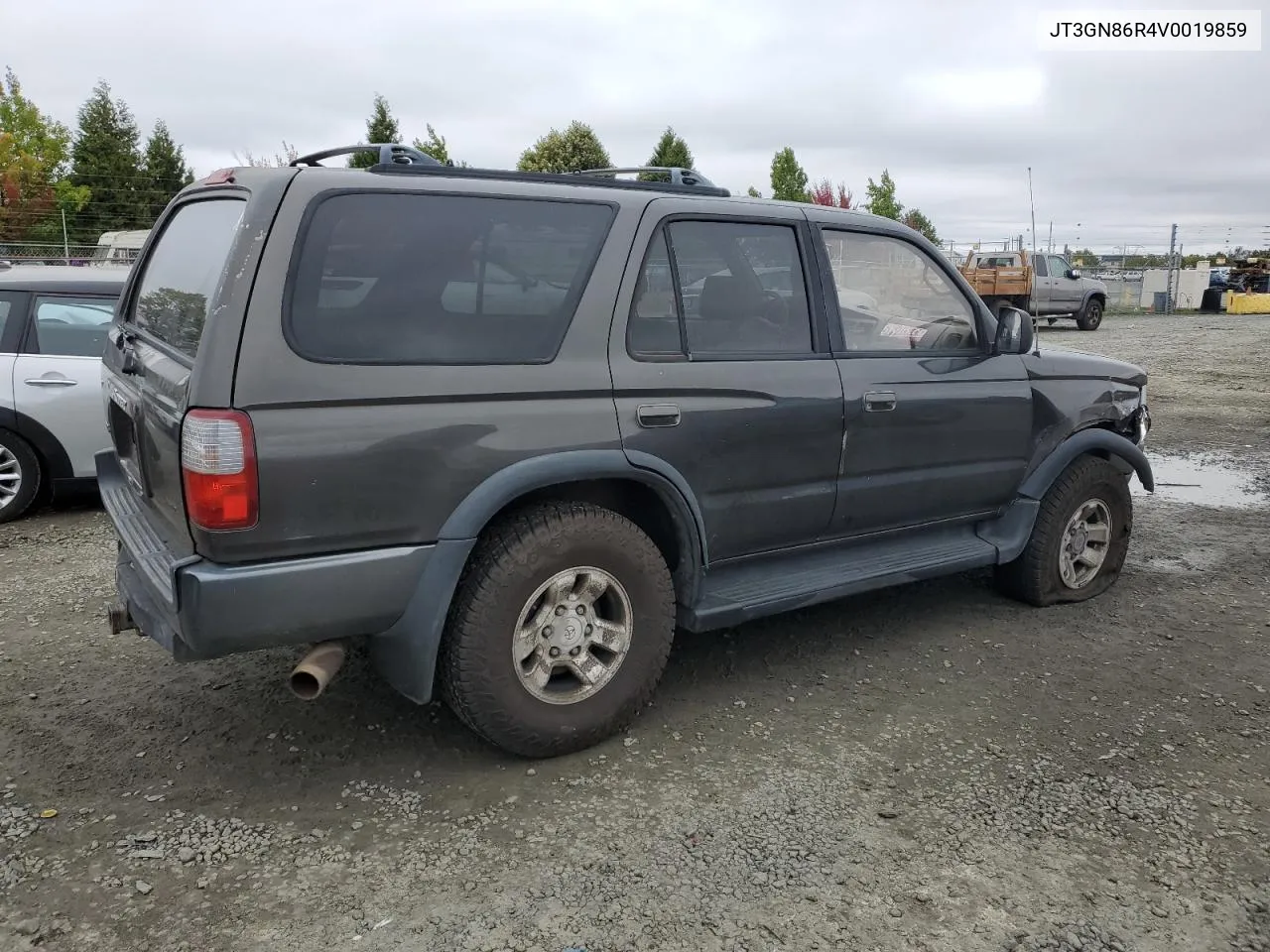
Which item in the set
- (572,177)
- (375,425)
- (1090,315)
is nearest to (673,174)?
(572,177)

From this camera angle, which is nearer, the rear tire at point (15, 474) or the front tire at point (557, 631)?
the front tire at point (557, 631)

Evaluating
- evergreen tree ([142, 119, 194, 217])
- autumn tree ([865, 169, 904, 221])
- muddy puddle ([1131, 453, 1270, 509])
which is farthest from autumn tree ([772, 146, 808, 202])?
muddy puddle ([1131, 453, 1270, 509])

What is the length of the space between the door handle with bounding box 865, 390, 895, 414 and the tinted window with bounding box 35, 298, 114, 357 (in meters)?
4.82

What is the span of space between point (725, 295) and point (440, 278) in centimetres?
113

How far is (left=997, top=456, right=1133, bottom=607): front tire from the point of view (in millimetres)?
4719

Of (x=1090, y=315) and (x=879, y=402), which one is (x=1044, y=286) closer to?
(x=1090, y=315)

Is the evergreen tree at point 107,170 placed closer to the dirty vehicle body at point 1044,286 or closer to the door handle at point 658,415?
the dirty vehicle body at point 1044,286

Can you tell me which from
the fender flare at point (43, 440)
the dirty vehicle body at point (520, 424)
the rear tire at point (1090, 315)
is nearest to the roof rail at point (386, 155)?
the dirty vehicle body at point (520, 424)

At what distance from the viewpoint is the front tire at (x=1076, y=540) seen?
15.5ft

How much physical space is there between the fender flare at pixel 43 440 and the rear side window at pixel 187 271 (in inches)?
112

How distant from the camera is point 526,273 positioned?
3262 mm

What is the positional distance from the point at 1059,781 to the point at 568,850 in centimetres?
160

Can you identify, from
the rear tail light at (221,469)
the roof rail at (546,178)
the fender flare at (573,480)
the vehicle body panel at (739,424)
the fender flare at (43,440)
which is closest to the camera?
the rear tail light at (221,469)

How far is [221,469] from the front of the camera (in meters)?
2.71
